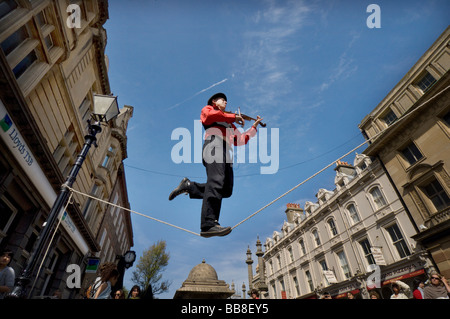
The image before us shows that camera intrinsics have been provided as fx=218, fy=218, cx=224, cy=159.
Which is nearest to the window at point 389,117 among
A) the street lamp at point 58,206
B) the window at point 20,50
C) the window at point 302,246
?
the window at point 302,246

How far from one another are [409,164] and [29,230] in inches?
844

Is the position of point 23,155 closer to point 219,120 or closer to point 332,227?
point 219,120

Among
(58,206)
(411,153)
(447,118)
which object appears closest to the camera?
(58,206)

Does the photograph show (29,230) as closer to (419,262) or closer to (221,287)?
(221,287)

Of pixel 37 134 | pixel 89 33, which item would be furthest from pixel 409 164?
pixel 89 33

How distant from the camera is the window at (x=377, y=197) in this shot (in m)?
17.8

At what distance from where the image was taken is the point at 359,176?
2017cm

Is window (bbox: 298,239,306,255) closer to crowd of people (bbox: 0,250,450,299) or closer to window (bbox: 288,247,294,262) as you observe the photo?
window (bbox: 288,247,294,262)

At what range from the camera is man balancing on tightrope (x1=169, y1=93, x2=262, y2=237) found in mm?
3004

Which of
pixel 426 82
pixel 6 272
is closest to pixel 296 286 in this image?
pixel 426 82

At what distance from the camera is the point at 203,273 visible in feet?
33.4

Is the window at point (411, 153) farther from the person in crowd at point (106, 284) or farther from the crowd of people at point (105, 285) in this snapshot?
the person in crowd at point (106, 284)

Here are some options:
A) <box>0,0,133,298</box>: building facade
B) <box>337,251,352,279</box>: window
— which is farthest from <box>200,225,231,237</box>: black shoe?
<box>337,251,352,279</box>: window

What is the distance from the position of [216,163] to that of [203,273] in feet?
28.9
